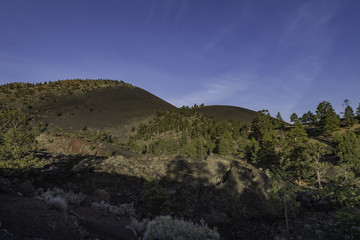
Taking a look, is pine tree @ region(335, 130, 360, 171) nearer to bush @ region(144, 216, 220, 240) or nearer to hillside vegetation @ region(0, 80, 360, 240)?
hillside vegetation @ region(0, 80, 360, 240)

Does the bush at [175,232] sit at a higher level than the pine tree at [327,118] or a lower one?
lower

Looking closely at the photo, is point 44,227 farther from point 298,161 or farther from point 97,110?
point 97,110

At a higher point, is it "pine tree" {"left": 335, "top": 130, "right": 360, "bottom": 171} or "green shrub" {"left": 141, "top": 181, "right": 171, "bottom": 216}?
"pine tree" {"left": 335, "top": 130, "right": 360, "bottom": 171}

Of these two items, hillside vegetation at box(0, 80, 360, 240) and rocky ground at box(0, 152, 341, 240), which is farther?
rocky ground at box(0, 152, 341, 240)

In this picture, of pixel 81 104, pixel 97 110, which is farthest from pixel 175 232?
pixel 81 104

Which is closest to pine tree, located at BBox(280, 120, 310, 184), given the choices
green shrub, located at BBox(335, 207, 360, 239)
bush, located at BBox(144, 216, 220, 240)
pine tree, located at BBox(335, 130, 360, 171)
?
pine tree, located at BBox(335, 130, 360, 171)

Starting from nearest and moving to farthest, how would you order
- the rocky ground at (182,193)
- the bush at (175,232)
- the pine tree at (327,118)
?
the bush at (175,232) → the rocky ground at (182,193) → the pine tree at (327,118)

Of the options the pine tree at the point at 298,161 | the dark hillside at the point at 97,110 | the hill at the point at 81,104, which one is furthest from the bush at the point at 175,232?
the dark hillside at the point at 97,110

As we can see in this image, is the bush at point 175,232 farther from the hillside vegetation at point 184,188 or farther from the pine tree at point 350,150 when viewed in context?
the pine tree at point 350,150

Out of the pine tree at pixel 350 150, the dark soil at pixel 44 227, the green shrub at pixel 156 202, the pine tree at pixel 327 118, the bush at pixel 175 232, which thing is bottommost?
the green shrub at pixel 156 202

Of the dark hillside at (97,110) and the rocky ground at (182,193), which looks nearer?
the rocky ground at (182,193)

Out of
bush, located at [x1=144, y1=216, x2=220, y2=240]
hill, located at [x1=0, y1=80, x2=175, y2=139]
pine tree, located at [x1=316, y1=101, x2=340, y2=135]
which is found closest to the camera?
bush, located at [x1=144, y1=216, x2=220, y2=240]

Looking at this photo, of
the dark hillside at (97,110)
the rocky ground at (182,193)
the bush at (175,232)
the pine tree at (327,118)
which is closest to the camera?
the bush at (175,232)

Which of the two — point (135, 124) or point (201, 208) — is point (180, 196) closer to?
point (201, 208)
